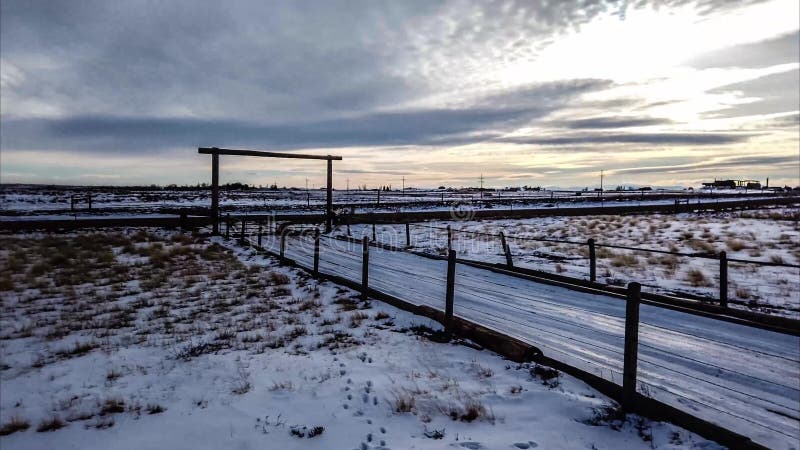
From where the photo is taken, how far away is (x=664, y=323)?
8062mm

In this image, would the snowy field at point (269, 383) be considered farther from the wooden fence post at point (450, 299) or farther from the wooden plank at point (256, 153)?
the wooden plank at point (256, 153)

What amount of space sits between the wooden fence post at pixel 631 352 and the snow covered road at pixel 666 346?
0.44m

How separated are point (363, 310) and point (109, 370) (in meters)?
4.77

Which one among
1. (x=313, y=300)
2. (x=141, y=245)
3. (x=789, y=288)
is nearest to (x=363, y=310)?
(x=313, y=300)

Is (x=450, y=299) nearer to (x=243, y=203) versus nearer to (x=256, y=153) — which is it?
(x=256, y=153)

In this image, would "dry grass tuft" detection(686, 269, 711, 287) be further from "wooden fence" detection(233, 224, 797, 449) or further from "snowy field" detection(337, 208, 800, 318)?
"wooden fence" detection(233, 224, 797, 449)

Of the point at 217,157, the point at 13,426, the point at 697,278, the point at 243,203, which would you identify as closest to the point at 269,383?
the point at 13,426

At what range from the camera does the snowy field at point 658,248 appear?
36.2 ft

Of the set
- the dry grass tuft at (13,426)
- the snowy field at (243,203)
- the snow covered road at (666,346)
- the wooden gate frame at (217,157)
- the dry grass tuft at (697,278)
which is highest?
the wooden gate frame at (217,157)

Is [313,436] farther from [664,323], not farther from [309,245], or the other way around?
[309,245]

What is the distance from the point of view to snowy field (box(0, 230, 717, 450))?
4.77 m

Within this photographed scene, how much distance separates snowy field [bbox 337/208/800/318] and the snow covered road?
2.01m

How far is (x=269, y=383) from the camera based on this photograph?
6.18 meters

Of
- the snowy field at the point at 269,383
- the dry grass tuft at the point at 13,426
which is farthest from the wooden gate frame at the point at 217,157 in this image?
the dry grass tuft at the point at 13,426
